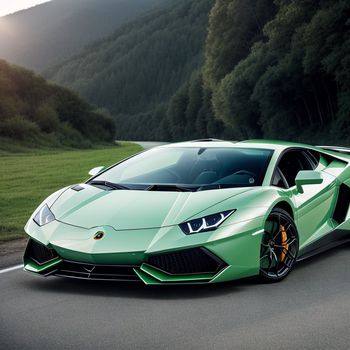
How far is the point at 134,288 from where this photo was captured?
6.00 meters

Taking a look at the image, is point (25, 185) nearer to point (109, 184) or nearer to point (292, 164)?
point (109, 184)

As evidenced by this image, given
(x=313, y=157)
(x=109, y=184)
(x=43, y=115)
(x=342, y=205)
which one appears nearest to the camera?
(x=109, y=184)

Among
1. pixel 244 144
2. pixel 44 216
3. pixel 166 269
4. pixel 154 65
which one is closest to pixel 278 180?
pixel 244 144

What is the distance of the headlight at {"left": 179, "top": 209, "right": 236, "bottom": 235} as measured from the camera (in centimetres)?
577

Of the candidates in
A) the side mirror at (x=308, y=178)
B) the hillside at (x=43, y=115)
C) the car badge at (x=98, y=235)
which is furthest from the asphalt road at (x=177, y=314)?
the hillside at (x=43, y=115)

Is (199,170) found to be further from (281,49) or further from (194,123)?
Answer: (194,123)

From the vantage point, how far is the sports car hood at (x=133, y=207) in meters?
5.92

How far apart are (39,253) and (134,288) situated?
852 millimetres

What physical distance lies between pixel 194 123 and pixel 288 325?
109795mm

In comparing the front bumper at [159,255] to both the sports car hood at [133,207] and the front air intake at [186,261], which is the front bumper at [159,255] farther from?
the sports car hood at [133,207]

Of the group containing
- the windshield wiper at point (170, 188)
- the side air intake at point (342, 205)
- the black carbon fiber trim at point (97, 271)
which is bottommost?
the side air intake at point (342, 205)

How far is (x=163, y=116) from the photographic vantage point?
148 metres

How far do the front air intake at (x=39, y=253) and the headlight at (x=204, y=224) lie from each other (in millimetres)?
1082

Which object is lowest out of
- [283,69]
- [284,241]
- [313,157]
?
[283,69]
